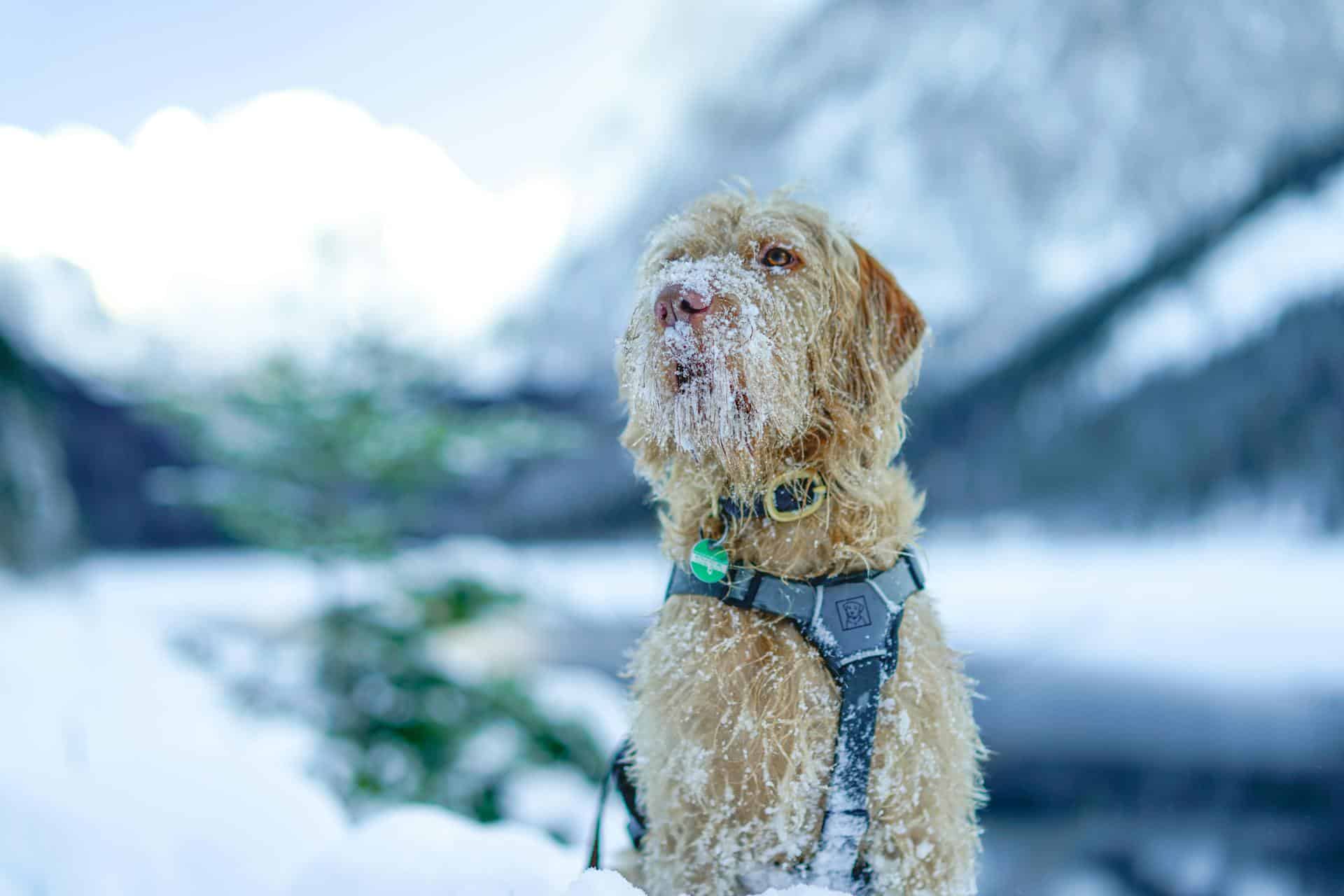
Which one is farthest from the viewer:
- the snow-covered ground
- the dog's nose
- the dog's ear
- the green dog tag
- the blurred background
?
the blurred background

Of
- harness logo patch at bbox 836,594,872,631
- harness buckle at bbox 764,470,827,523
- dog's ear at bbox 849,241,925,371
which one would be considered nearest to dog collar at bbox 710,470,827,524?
harness buckle at bbox 764,470,827,523

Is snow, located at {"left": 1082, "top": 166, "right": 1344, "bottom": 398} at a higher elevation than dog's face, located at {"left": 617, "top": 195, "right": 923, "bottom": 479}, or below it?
higher

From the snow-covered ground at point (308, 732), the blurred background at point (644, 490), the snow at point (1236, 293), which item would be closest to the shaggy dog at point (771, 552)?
the snow-covered ground at point (308, 732)

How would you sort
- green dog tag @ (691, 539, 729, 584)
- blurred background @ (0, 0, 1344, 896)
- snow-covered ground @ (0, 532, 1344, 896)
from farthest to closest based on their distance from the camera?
blurred background @ (0, 0, 1344, 896) → snow-covered ground @ (0, 532, 1344, 896) → green dog tag @ (691, 539, 729, 584)

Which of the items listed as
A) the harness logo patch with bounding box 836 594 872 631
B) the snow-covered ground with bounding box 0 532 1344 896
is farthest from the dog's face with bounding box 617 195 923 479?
the snow-covered ground with bounding box 0 532 1344 896

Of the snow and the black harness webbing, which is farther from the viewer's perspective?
the snow

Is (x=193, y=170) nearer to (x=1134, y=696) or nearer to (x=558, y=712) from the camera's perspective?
(x=558, y=712)

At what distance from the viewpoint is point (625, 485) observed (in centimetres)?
454

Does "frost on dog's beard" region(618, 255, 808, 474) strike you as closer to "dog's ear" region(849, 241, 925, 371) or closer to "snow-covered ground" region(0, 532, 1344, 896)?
"dog's ear" region(849, 241, 925, 371)

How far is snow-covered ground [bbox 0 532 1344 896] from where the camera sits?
51.8 inches

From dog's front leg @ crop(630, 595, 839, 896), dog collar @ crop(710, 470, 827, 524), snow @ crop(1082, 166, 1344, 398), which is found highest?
snow @ crop(1082, 166, 1344, 398)

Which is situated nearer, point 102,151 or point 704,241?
point 704,241

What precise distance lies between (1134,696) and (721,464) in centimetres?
414

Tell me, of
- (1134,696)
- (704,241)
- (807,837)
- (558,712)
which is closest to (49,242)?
(704,241)
